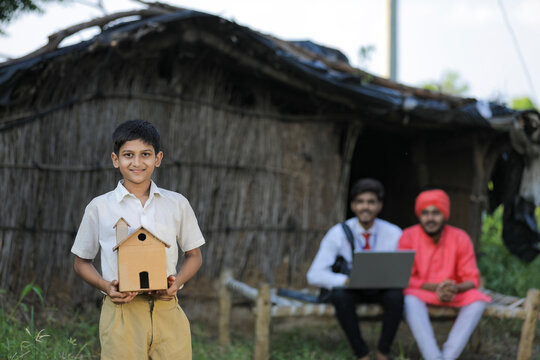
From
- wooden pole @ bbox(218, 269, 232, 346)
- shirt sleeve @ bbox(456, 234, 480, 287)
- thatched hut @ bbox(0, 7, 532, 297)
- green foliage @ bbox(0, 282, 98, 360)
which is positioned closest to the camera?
green foliage @ bbox(0, 282, 98, 360)

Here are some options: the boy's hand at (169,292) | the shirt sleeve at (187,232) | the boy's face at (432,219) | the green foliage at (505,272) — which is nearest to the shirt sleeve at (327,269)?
the boy's face at (432,219)

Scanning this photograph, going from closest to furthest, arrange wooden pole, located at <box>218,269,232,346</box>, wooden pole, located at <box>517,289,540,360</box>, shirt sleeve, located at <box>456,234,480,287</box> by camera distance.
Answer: wooden pole, located at <box>517,289,540,360</box> < shirt sleeve, located at <box>456,234,480,287</box> < wooden pole, located at <box>218,269,232,346</box>

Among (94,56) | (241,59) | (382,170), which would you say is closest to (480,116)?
(241,59)

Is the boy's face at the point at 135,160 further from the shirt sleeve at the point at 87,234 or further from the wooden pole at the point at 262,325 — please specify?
the wooden pole at the point at 262,325

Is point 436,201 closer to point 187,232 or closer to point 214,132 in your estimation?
point 214,132

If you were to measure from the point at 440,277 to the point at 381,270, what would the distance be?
0.64 m

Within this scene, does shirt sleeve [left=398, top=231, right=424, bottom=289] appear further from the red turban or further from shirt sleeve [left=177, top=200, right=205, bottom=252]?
shirt sleeve [left=177, top=200, right=205, bottom=252]

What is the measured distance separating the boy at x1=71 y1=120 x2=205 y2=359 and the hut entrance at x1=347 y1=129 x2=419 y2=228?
18.6 feet

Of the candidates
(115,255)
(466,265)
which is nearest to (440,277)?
(466,265)

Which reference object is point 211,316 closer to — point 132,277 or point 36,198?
point 36,198

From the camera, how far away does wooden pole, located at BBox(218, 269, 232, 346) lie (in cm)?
504

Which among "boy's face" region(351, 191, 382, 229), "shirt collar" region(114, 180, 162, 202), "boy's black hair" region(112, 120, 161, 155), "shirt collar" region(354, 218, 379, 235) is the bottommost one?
"shirt collar" region(354, 218, 379, 235)

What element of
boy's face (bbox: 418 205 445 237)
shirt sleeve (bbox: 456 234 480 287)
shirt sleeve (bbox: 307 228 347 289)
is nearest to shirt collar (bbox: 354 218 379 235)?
shirt sleeve (bbox: 307 228 347 289)

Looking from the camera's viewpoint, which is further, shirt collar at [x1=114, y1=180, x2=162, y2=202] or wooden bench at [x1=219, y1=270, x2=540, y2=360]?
wooden bench at [x1=219, y1=270, x2=540, y2=360]
